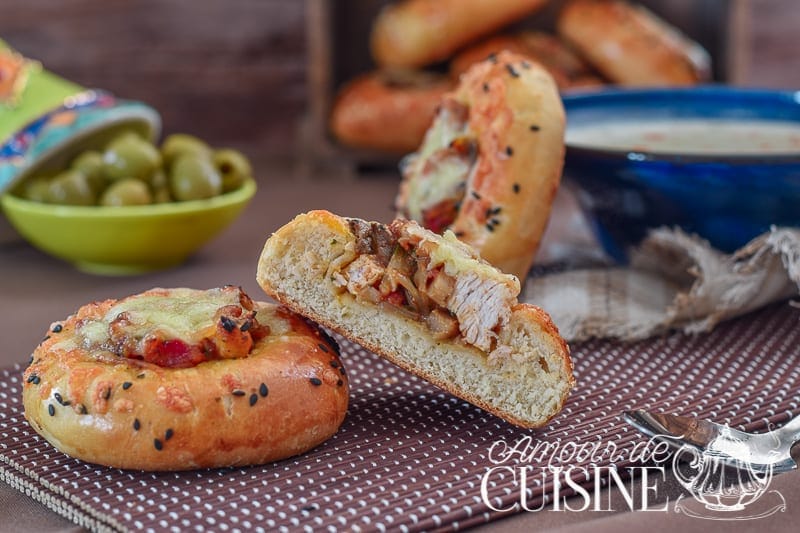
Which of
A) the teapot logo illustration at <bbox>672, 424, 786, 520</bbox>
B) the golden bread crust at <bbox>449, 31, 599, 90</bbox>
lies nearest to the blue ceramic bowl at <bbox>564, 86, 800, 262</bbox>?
the golden bread crust at <bbox>449, 31, 599, 90</bbox>

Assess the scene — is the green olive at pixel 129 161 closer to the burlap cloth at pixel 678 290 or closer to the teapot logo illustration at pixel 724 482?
the burlap cloth at pixel 678 290

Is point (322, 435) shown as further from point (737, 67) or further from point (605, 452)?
point (737, 67)

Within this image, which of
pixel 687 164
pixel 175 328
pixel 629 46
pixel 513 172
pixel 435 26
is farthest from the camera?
pixel 435 26

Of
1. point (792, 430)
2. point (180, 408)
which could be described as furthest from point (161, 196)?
point (792, 430)

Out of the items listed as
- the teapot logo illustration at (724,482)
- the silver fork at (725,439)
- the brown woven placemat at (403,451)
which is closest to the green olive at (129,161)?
the brown woven placemat at (403,451)

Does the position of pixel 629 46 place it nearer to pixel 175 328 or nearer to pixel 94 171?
pixel 94 171

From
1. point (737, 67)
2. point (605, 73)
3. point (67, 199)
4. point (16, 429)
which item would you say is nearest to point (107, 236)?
point (67, 199)
